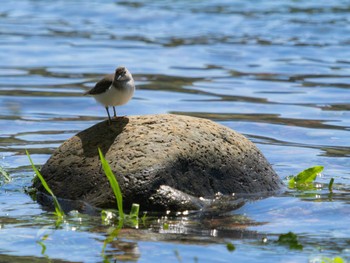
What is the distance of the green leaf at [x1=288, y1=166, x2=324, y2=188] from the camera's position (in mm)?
8742

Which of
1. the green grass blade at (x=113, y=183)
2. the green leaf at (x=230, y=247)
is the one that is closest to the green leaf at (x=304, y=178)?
the green grass blade at (x=113, y=183)

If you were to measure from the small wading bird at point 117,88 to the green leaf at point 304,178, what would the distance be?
187cm

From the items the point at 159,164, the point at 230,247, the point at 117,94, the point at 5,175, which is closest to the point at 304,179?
the point at 159,164

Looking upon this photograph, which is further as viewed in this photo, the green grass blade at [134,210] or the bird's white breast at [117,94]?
the bird's white breast at [117,94]

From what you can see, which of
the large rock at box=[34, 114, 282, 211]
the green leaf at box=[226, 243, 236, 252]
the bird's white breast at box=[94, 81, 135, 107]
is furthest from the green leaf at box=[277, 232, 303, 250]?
the bird's white breast at box=[94, 81, 135, 107]

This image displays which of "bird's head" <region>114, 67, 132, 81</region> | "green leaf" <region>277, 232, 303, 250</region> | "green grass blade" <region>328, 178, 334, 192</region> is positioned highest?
"bird's head" <region>114, 67, 132, 81</region>

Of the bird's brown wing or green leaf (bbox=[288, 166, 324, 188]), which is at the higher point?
the bird's brown wing

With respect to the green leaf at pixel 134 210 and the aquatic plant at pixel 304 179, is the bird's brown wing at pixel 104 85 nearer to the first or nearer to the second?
the green leaf at pixel 134 210

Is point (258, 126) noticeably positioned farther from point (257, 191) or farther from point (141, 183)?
point (141, 183)

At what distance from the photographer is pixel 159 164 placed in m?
7.78

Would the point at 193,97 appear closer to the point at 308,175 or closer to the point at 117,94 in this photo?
the point at 308,175

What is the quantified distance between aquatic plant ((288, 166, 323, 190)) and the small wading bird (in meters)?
1.87

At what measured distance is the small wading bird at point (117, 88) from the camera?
8172 millimetres

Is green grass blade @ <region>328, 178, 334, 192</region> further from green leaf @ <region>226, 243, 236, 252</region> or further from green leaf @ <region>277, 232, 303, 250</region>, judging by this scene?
green leaf @ <region>226, 243, 236, 252</region>
